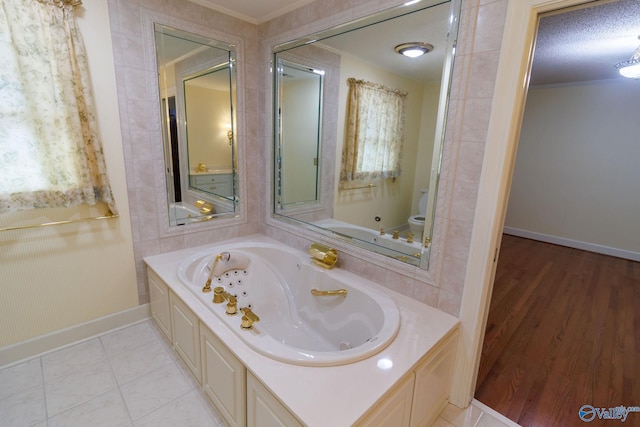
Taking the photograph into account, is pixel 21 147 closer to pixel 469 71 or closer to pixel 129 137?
pixel 129 137

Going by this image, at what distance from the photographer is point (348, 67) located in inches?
86.5

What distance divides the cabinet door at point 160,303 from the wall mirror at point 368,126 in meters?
1.11

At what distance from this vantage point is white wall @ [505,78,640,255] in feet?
12.9

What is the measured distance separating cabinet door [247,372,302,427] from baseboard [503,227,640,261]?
5.26m

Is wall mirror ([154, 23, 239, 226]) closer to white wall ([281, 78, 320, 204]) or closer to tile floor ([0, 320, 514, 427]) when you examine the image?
white wall ([281, 78, 320, 204])

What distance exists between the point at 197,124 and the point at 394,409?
239 centimetres

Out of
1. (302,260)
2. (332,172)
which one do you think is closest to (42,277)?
(302,260)

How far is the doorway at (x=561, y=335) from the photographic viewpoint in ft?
5.80

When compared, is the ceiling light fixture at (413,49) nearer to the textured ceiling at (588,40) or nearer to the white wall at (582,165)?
the textured ceiling at (588,40)

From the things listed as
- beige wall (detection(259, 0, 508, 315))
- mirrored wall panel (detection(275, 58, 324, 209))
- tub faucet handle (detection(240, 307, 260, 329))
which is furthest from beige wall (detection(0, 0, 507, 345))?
tub faucet handle (detection(240, 307, 260, 329))

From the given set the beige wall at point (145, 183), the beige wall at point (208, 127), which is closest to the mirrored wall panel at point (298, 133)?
the beige wall at point (145, 183)

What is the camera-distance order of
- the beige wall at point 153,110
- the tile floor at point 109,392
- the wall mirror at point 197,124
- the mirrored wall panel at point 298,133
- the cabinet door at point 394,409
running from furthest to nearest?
the mirrored wall panel at point 298,133
the wall mirror at point 197,124
the beige wall at point 153,110
the tile floor at point 109,392
the cabinet door at point 394,409

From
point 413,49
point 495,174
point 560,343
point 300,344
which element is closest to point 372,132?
point 413,49

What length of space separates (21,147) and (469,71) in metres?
2.43
